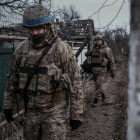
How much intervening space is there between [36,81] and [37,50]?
0.38m

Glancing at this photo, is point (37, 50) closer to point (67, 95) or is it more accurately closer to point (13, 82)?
point (13, 82)

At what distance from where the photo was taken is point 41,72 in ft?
6.81

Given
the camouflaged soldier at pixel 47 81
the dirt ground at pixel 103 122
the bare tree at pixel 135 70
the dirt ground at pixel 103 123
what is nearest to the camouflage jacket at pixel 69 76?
the camouflaged soldier at pixel 47 81

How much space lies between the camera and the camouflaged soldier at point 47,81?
81.8 inches

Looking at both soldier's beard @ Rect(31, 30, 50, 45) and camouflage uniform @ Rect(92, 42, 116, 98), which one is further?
camouflage uniform @ Rect(92, 42, 116, 98)

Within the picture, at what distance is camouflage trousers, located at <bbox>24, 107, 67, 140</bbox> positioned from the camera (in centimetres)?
204

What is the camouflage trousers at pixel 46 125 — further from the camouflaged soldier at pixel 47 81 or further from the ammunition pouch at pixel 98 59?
the ammunition pouch at pixel 98 59

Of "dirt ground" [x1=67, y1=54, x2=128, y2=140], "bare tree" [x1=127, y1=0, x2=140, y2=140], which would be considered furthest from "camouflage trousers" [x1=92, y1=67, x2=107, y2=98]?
"bare tree" [x1=127, y1=0, x2=140, y2=140]

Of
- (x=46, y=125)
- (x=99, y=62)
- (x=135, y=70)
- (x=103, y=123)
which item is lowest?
(x=103, y=123)

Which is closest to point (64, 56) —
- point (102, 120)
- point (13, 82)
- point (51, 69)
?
point (51, 69)

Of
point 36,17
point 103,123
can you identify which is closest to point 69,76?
point 36,17

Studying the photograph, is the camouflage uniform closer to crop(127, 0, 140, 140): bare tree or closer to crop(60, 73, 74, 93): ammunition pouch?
crop(60, 73, 74, 93): ammunition pouch

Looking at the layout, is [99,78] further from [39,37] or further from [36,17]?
[36,17]

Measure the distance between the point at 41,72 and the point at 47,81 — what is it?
12 centimetres
